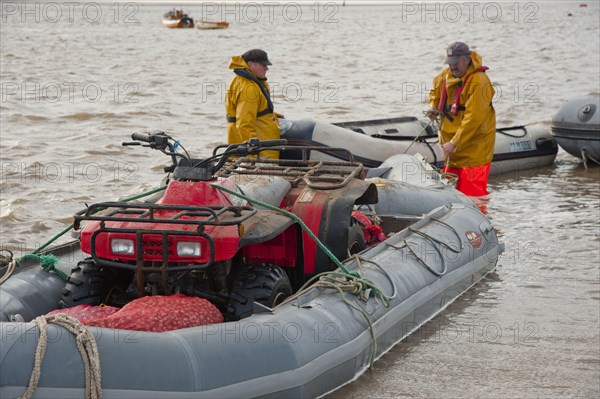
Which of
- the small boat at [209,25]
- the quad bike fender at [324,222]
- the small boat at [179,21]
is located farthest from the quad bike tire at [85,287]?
the small boat at [179,21]

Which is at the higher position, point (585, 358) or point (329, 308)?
point (329, 308)

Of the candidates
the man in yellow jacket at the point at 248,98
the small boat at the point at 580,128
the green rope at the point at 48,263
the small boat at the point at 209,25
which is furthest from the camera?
the small boat at the point at 209,25

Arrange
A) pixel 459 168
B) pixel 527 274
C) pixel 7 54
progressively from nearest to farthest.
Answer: pixel 527 274, pixel 459 168, pixel 7 54

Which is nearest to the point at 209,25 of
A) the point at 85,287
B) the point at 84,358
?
the point at 85,287

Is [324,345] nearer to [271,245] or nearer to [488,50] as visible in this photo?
[271,245]

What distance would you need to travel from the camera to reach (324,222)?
5664 millimetres

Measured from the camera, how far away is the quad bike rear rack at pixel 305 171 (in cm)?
601

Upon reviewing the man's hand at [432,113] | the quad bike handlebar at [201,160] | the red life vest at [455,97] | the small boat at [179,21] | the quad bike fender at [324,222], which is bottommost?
the quad bike fender at [324,222]

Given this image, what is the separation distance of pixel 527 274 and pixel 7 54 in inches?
1200

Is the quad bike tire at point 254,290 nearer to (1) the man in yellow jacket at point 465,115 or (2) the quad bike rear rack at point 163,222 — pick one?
(2) the quad bike rear rack at point 163,222

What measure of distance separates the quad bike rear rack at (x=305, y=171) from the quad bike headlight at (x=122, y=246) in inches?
55.0

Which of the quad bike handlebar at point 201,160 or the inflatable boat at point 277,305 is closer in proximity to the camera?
the inflatable boat at point 277,305

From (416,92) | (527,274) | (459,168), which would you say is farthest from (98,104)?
(527,274)

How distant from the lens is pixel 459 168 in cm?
897
